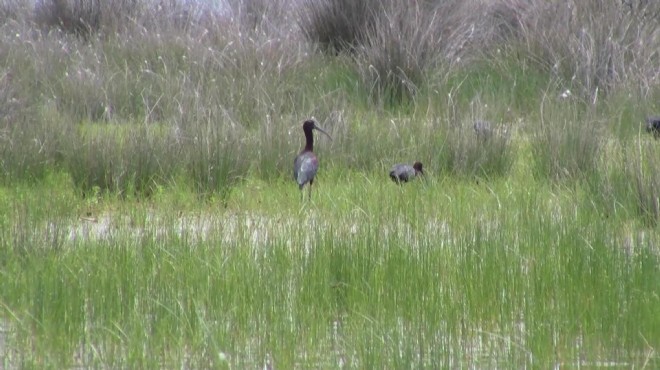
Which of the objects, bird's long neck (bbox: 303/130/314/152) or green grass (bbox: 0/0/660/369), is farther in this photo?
bird's long neck (bbox: 303/130/314/152)

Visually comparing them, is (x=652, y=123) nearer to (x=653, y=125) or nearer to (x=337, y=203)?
(x=653, y=125)

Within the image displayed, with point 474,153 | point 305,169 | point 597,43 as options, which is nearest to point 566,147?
point 474,153

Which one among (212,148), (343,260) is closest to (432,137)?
(212,148)

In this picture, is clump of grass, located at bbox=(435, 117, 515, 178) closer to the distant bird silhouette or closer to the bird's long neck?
the bird's long neck

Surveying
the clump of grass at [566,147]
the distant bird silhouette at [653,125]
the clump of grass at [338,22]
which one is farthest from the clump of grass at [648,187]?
the clump of grass at [338,22]

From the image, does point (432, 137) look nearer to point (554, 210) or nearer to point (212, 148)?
point (212, 148)

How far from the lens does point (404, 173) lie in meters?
7.84

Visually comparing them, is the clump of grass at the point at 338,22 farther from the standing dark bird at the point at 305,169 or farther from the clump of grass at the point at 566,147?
the standing dark bird at the point at 305,169

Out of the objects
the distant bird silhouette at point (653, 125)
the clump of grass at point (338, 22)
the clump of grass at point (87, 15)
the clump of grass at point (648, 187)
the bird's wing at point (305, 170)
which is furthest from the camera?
the clump of grass at point (87, 15)

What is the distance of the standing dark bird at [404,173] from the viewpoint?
779cm

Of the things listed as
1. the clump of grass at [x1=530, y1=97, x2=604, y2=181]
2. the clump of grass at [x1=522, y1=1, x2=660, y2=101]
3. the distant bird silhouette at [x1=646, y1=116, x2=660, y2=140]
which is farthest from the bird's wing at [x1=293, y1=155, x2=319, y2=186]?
the clump of grass at [x1=522, y1=1, x2=660, y2=101]

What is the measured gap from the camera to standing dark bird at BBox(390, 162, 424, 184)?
779 centimetres

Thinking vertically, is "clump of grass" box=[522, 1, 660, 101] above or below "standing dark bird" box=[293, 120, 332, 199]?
below

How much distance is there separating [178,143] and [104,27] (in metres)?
8.15
